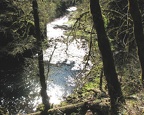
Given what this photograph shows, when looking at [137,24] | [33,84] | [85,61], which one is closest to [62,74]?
[33,84]

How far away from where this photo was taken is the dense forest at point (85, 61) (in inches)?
467

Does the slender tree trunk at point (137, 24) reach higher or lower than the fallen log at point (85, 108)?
higher

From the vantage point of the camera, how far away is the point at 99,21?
38.6ft

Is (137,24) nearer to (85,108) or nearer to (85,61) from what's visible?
(85,108)

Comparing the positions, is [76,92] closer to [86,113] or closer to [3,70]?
[86,113]

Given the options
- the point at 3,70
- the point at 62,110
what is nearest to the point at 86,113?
the point at 62,110

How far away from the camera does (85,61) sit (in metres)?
26.8

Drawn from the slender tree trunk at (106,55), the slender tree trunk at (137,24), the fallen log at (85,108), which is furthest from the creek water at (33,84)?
the slender tree trunk at (137,24)

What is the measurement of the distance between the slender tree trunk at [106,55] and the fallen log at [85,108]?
139 inches

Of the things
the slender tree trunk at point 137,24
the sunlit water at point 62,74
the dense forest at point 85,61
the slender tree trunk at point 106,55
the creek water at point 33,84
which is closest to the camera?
the slender tree trunk at point 137,24

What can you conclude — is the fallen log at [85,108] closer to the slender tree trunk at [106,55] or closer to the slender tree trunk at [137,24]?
the slender tree trunk at [106,55]

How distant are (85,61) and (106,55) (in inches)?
575

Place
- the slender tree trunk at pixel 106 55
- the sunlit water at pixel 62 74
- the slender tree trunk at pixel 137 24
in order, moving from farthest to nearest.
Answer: the sunlit water at pixel 62 74, the slender tree trunk at pixel 106 55, the slender tree trunk at pixel 137 24

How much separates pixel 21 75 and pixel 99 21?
23456mm
